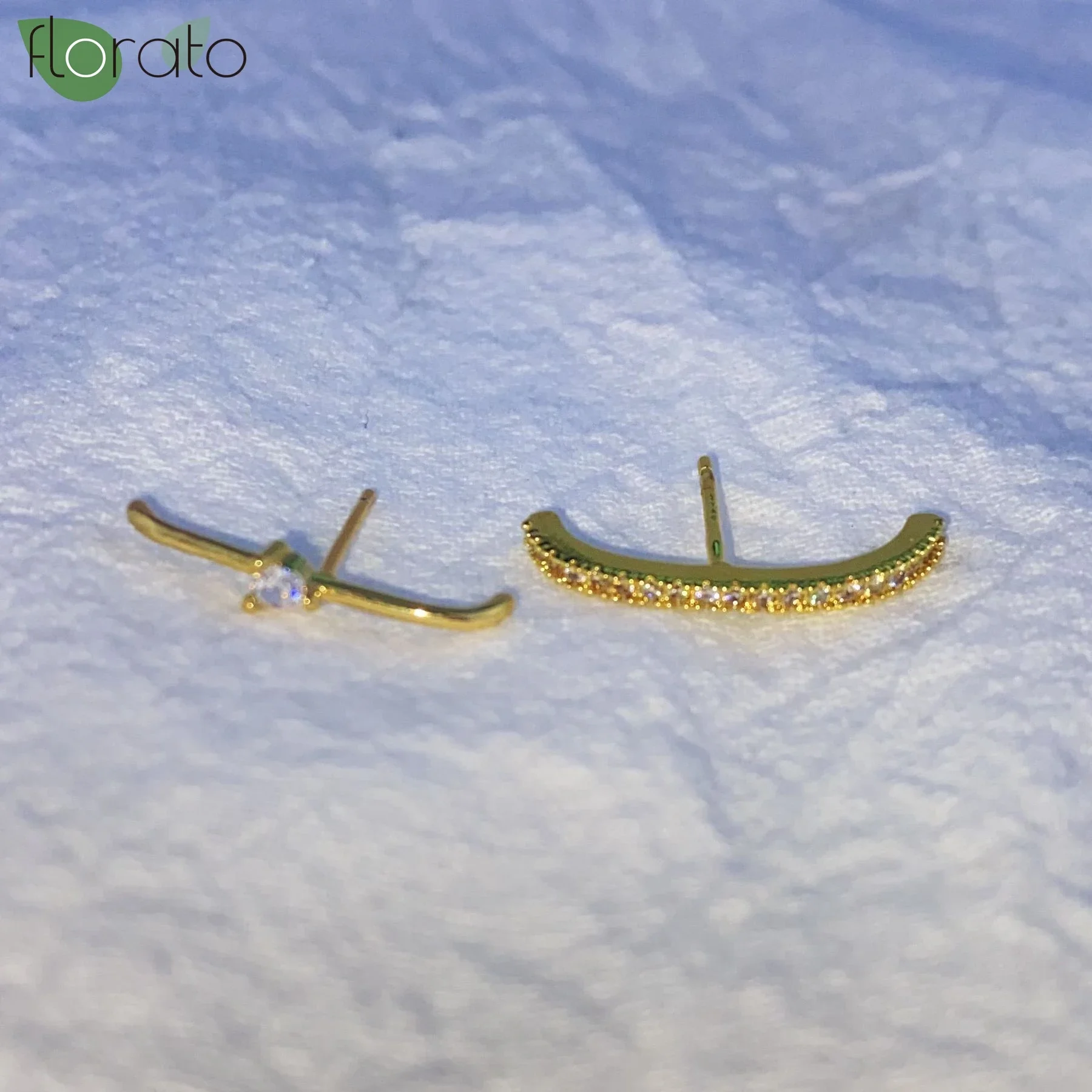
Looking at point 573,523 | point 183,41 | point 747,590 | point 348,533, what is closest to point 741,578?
point 747,590

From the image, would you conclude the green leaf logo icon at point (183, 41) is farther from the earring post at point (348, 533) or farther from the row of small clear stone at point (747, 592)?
the row of small clear stone at point (747, 592)

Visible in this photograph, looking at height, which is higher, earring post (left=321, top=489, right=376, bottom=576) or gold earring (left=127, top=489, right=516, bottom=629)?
earring post (left=321, top=489, right=376, bottom=576)

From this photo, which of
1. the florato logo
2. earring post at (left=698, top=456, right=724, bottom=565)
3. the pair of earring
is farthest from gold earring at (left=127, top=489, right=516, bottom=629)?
the florato logo

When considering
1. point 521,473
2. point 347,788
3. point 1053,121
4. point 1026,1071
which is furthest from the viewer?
point 1053,121

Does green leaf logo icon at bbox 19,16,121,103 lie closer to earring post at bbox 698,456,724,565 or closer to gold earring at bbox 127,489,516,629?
gold earring at bbox 127,489,516,629

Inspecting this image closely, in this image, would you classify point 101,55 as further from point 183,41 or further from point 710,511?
point 710,511

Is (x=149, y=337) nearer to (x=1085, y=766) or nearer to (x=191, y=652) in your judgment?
(x=191, y=652)

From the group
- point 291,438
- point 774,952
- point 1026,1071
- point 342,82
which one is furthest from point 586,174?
point 1026,1071

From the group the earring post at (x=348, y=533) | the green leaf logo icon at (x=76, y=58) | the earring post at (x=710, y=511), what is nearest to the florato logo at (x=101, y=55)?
the green leaf logo icon at (x=76, y=58)
